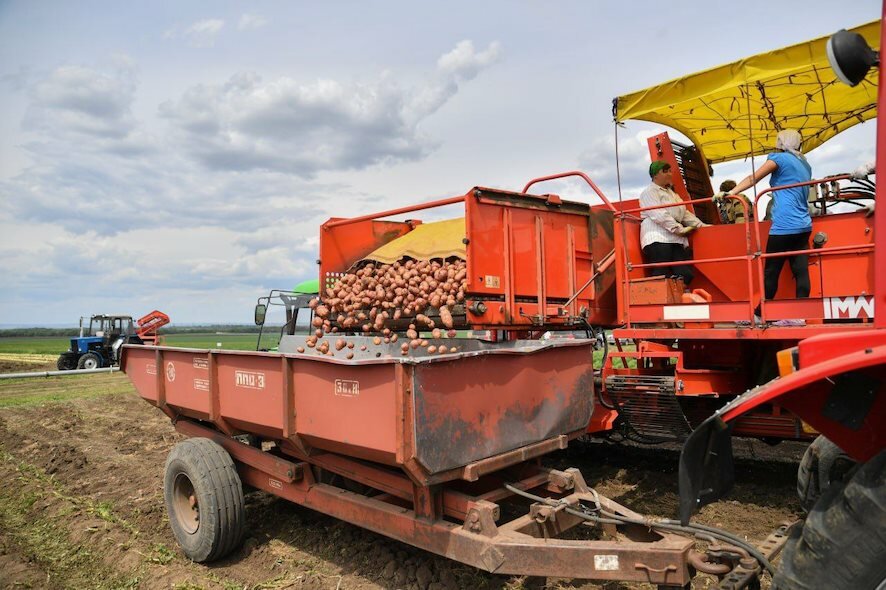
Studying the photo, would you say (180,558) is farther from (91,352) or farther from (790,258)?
(91,352)

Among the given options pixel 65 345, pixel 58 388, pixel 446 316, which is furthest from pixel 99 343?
pixel 65 345

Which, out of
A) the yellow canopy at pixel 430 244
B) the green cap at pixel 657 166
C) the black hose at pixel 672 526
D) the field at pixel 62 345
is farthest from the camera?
the field at pixel 62 345

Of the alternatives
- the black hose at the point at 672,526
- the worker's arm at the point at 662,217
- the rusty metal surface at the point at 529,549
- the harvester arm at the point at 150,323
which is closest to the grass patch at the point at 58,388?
the harvester arm at the point at 150,323

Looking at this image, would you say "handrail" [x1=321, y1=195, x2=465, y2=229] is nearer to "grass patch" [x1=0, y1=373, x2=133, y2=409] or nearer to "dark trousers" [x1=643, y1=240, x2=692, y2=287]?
"dark trousers" [x1=643, y1=240, x2=692, y2=287]

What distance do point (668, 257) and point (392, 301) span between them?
2.62 m

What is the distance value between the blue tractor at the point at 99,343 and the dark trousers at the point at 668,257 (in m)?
22.7

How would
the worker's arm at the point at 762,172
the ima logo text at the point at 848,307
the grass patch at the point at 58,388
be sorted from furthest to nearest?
the grass patch at the point at 58,388 < the worker's arm at the point at 762,172 < the ima logo text at the point at 848,307

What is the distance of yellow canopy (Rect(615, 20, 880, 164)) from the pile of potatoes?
2411 mm

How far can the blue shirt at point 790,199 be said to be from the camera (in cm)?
477

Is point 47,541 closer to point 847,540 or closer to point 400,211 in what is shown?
point 400,211

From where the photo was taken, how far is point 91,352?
24.5 meters

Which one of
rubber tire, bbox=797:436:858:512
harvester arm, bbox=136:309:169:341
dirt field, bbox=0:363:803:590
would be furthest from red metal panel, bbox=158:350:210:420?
harvester arm, bbox=136:309:169:341

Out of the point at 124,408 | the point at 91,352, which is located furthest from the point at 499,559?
the point at 91,352

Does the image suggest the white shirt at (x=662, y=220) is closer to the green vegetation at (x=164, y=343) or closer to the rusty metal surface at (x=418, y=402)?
the rusty metal surface at (x=418, y=402)
